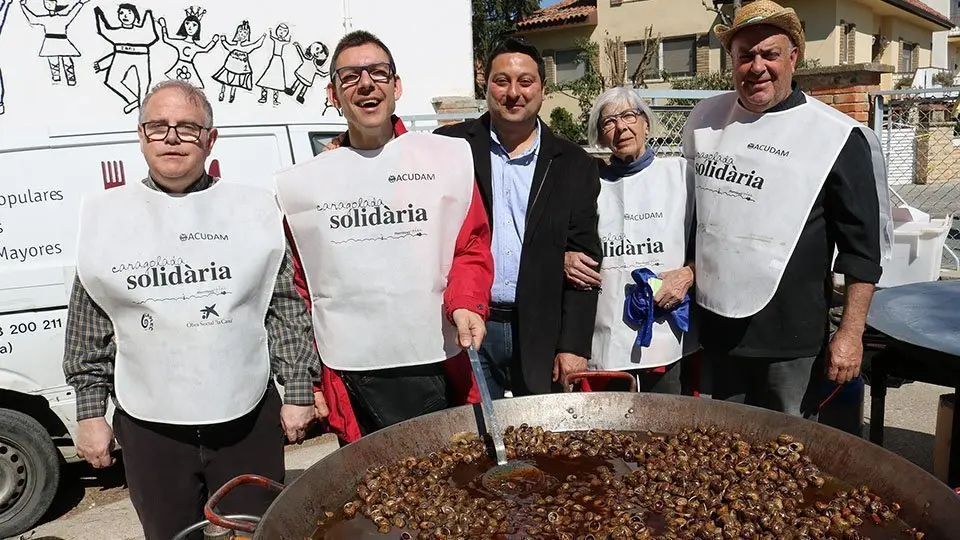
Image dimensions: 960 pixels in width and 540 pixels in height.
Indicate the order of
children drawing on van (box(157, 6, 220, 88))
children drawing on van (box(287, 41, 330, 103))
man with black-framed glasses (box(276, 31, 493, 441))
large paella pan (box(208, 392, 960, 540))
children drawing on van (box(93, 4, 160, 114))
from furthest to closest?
children drawing on van (box(287, 41, 330, 103)) → children drawing on van (box(157, 6, 220, 88)) → children drawing on van (box(93, 4, 160, 114)) → man with black-framed glasses (box(276, 31, 493, 441)) → large paella pan (box(208, 392, 960, 540))

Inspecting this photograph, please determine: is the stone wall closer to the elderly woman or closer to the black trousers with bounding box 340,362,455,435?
the elderly woman

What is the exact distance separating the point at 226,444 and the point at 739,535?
169cm

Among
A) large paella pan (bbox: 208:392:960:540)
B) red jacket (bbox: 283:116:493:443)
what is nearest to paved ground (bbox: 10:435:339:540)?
red jacket (bbox: 283:116:493:443)

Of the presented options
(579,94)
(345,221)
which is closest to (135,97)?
(345,221)

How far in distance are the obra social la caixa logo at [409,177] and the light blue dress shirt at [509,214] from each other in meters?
0.44

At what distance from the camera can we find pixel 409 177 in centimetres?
277

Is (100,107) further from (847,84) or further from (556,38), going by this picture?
(556,38)

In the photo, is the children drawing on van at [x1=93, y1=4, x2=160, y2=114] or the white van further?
the children drawing on van at [x1=93, y1=4, x2=160, y2=114]

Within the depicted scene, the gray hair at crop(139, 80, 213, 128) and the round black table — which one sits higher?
the gray hair at crop(139, 80, 213, 128)

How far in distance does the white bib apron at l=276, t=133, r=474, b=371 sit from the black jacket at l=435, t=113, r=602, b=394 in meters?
0.42

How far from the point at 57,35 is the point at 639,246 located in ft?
19.4

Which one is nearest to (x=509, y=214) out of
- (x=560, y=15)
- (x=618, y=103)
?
(x=618, y=103)

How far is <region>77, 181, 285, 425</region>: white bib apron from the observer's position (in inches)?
93.0

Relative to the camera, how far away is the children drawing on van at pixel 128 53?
6934mm
